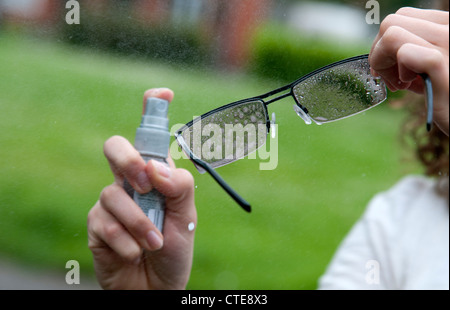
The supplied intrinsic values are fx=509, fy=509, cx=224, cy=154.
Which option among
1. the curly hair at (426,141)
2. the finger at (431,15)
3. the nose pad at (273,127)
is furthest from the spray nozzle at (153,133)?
the curly hair at (426,141)

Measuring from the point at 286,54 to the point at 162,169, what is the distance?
0.25 metres

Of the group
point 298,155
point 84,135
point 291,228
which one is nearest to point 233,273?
point 291,228

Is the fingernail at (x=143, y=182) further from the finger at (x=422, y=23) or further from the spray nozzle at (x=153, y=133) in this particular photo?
the finger at (x=422, y=23)

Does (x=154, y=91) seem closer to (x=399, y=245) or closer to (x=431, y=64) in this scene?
(x=431, y=64)

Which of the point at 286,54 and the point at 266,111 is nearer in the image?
the point at 266,111

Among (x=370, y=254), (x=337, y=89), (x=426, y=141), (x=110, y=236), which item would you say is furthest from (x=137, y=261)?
(x=426, y=141)

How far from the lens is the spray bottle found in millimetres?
457

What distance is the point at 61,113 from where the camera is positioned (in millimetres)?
538

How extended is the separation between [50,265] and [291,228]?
0.32m

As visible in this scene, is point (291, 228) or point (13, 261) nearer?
point (13, 261)

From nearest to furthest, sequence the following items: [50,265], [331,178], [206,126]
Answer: [206,126] < [50,265] < [331,178]

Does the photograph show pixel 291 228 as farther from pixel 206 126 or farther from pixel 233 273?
pixel 206 126

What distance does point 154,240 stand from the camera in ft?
1.62

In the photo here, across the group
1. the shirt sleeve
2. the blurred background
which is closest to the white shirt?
the shirt sleeve
